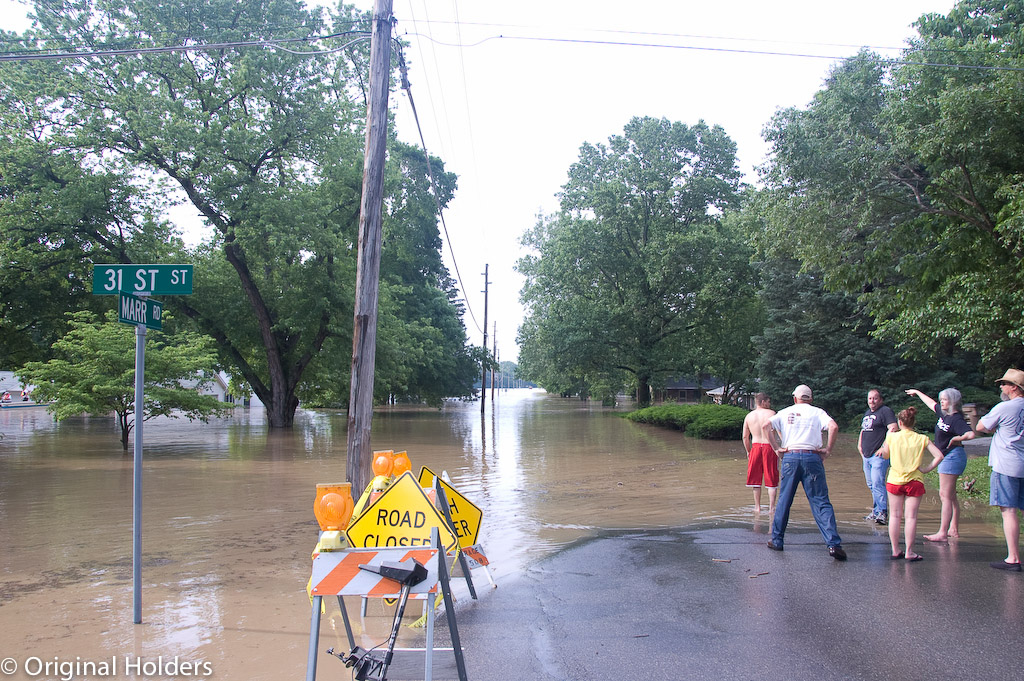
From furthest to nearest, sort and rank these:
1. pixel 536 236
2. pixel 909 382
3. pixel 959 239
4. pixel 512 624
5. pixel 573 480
Result: pixel 536 236
pixel 909 382
pixel 959 239
pixel 573 480
pixel 512 624

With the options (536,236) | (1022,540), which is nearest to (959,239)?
(1022,540)

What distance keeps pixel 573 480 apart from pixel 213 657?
34.4 ft

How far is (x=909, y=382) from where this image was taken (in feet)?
94.1

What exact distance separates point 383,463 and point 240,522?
5.26 metres

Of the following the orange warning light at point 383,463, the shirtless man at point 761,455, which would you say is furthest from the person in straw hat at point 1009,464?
the orange warning light at point 383,463

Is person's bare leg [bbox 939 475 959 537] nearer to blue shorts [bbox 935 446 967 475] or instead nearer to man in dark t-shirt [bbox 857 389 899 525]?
blue shorts [bbox 935 446 967 475]

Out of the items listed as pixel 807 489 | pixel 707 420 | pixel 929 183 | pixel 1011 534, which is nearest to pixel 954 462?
pixel 1011 534

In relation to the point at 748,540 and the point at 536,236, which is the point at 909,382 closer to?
the point at 748,540

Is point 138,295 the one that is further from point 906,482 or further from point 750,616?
point 906,482

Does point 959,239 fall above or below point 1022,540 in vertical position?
above

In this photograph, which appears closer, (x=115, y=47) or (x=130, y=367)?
(x=130, y=367)

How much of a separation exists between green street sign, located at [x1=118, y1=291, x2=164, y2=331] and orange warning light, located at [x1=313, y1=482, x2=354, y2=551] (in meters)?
2.11

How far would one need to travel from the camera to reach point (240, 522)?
10195mm

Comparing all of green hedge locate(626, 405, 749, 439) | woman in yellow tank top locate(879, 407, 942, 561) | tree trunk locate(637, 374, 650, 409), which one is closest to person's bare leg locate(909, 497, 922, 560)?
woman in yellow tank top locate(879, 407, 942, 561)
